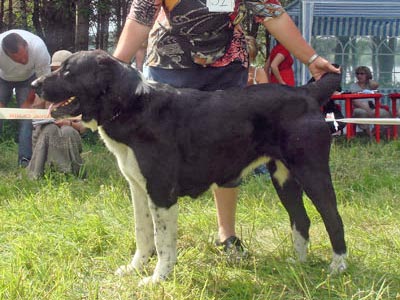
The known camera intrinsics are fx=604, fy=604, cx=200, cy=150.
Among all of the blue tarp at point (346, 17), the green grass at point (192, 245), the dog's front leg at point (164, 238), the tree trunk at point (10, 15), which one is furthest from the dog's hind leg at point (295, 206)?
the tree trunk at point (10, 15)

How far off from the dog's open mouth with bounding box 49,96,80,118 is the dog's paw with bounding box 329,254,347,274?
166cm

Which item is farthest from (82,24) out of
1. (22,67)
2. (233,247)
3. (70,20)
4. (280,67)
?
(233,247)

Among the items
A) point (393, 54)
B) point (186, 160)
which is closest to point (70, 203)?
point (186, 160)

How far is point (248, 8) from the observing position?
145 inches

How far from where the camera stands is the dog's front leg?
3221 millimetres

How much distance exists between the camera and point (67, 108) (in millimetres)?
3135

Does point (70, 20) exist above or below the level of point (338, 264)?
above

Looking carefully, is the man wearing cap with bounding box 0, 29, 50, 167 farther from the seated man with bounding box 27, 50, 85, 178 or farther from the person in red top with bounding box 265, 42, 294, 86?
the person in red top with bounding box 265, 42, 294, 86

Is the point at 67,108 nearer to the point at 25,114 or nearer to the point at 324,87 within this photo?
the point at 324,87

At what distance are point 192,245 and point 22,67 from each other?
4.26 meters

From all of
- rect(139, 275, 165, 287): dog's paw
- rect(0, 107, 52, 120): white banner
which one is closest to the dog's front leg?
rect(139, 275, 165, 287): dog's paw

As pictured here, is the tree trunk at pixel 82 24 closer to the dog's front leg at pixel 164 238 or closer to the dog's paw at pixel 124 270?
the dog's paw at pixel 124 270

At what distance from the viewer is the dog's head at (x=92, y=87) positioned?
3.06 meters

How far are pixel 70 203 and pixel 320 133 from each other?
2301 millimetres
